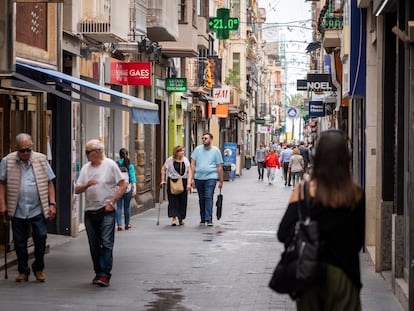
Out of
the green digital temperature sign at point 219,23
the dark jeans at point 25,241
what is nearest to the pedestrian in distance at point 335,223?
the dark jeans at point 25,241

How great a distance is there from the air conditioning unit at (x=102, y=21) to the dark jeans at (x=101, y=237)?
27.4 feet

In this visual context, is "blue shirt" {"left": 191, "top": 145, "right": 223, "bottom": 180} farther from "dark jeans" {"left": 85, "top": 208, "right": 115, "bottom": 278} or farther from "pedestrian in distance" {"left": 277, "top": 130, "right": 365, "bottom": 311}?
"pedestrian in distance" {"left": 277, "top": 130, "right": 365, "bottom": 311}

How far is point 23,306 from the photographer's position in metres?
11.8

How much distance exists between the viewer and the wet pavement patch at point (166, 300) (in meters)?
11.9

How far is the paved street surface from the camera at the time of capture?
1216 centimetres

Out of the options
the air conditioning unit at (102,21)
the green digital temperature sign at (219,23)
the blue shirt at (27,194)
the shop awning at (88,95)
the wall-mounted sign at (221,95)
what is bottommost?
the blue shirt at (27,194)

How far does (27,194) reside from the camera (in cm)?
1377

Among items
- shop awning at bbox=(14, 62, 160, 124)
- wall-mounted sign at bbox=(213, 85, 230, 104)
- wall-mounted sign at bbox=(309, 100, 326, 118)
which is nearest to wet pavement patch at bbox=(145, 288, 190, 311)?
shop awning at bbox=(14, 62, 160, 124)

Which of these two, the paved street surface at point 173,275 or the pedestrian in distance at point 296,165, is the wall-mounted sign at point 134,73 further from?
the pedestrian in distance at point 296,165

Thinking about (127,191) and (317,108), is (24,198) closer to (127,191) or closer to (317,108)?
(127,191)

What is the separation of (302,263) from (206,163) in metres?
16.4

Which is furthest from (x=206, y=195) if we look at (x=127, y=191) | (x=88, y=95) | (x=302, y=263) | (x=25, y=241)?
Result: (x=302, y=263)

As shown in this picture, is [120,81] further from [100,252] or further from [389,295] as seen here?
[389,295]

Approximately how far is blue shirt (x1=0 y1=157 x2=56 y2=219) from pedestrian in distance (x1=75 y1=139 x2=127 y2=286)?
0.58 m
